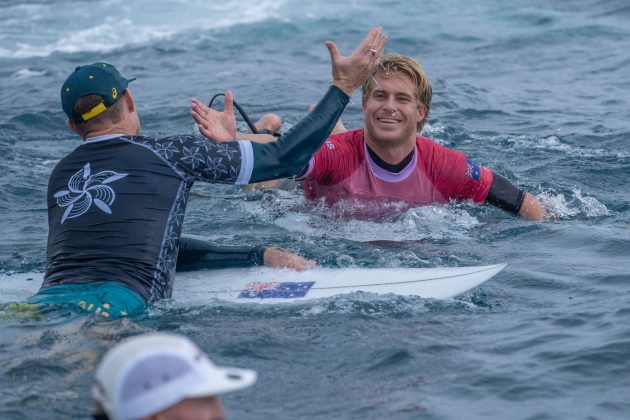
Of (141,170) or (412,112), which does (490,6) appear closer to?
(412,112)

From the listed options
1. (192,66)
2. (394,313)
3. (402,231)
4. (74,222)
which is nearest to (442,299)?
(394,313)

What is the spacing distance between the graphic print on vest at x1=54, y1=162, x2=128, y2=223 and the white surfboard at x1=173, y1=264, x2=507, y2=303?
75 cm

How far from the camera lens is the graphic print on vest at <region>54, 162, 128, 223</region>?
517 cm

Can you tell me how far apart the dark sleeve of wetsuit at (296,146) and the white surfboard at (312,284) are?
0.68 meters

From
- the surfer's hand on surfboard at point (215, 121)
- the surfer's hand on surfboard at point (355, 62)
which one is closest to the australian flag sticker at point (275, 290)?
the surfer's hand on surfboard at point (215, 121)

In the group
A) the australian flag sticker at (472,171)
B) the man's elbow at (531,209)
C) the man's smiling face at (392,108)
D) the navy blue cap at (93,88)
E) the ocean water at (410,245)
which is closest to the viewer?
the ocean water at (410,245)

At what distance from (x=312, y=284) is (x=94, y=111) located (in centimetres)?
152

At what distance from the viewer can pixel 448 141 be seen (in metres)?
9.89

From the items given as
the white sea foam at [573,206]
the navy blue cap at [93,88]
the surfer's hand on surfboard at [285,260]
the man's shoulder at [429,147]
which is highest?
the navy blue cap at [93,88]

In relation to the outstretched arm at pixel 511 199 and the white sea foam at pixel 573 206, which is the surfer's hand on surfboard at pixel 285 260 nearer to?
the outstretched arm at pixel 511 199

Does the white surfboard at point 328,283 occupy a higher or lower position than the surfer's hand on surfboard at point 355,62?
lower

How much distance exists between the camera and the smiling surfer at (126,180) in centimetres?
511

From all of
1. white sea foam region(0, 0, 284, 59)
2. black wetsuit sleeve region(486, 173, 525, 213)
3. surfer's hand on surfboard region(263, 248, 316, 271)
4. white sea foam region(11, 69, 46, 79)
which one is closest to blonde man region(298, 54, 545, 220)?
black wetsuit sleeve region(486, 173, 525, 213)

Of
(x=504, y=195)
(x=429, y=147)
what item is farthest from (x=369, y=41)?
(x=504, y=195)
